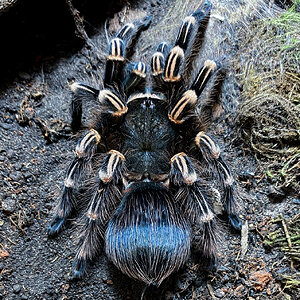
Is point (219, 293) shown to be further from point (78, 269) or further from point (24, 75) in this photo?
point (24, 75)

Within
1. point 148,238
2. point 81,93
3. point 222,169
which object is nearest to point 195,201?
point 222,169

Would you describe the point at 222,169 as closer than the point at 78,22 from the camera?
Yes

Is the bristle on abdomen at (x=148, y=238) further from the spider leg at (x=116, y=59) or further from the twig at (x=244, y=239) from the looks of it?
the spider leg at (x=116, y=59)

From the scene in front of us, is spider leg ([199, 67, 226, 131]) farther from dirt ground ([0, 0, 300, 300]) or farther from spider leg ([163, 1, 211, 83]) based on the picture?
spider leg ([163, 1, 211, 83])

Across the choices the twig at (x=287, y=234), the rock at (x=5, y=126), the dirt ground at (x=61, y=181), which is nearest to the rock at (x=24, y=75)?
the dirt ground at (x=61, y=181)

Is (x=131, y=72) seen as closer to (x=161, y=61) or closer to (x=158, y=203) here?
(x=161, y=61)

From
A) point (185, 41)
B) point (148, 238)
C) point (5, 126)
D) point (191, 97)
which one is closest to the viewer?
point (148, 238)
